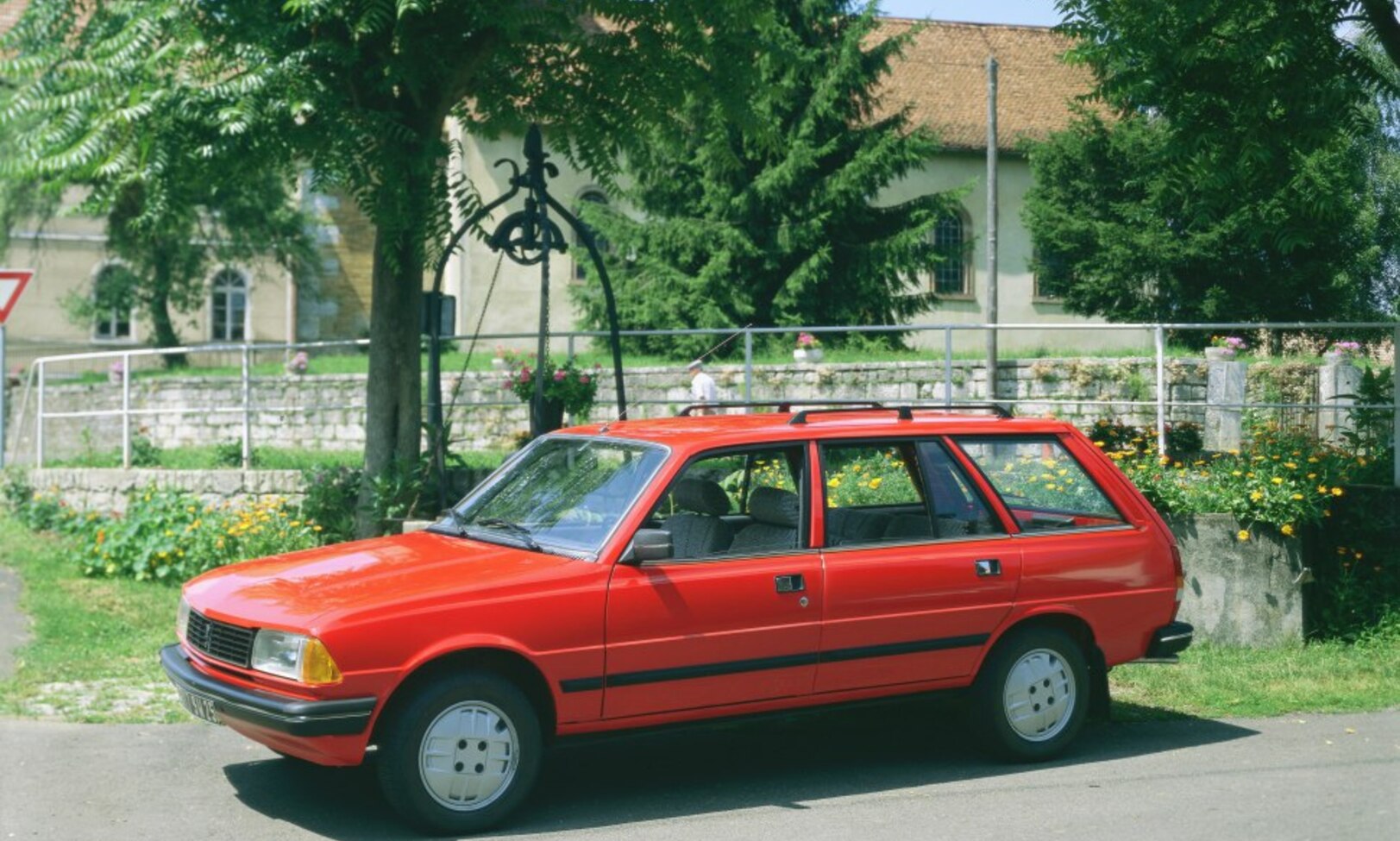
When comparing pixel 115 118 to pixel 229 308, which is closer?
pixel 115 118

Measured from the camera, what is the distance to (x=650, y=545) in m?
6.73

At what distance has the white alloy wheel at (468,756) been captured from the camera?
6382 mm

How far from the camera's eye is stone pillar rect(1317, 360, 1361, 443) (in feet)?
41.5

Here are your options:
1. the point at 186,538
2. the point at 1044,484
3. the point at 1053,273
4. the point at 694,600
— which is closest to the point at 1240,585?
the point at 1044,484

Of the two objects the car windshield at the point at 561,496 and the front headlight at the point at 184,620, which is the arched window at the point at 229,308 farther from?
the front headlight at the point at 184,620

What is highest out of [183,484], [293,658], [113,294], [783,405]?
[113,294]

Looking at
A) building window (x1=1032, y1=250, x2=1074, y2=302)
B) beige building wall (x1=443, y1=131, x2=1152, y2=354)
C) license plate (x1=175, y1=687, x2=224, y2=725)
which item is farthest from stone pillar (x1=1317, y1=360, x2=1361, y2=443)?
building window (x1=1032, y1=250, x2=1074, y2=302)

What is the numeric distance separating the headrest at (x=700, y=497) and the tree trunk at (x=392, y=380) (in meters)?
6.83

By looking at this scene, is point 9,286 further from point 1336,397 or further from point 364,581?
point 1336,397

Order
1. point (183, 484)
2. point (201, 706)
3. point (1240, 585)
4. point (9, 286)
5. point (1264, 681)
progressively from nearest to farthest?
point (201, 706) < point (1264, 681) < point (1240, 585) < point (9, 286) < point (183, 484)

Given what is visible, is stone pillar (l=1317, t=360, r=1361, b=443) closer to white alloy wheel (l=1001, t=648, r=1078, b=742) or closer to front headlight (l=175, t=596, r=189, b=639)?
white alloy wheel (l=1001, t=648, r=1078, b=742)

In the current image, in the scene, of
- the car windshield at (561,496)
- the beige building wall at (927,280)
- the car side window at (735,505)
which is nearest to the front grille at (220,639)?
the car windshield at (561,496)

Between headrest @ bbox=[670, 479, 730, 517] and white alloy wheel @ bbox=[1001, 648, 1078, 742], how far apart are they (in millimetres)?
1657

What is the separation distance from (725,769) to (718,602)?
46.7 inches
